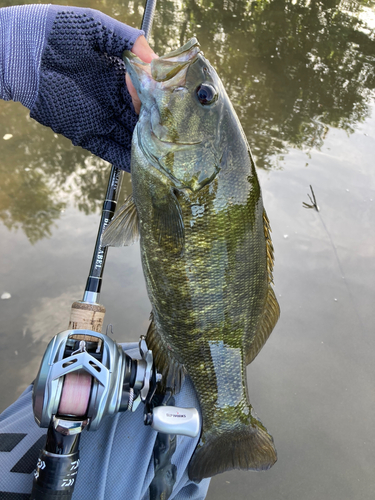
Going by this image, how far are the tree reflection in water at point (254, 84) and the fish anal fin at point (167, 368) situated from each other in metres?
1.79

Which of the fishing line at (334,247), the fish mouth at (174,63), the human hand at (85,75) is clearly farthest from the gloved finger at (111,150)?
the fishing line at (334,247)

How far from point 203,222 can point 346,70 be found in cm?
568

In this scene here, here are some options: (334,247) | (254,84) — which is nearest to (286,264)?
(334,247)

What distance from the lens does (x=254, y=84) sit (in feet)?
16.2

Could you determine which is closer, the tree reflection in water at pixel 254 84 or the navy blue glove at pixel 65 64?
the navy blue glove at pixel 65 64

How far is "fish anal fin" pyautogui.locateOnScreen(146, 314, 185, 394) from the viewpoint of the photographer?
143 centimetres

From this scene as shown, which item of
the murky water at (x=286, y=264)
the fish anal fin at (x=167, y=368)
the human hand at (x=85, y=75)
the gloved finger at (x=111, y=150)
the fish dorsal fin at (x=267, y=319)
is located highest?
the human hand at (x=85, y=75)

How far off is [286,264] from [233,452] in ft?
5.92

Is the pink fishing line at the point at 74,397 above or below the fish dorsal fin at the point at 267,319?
below

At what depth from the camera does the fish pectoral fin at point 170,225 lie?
1276 millimetres

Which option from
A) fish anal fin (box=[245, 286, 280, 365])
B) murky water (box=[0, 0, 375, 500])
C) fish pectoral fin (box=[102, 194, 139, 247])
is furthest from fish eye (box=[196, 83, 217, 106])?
murky water (box=[0, 0, 375, 500])

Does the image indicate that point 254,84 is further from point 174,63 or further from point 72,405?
point 72,405

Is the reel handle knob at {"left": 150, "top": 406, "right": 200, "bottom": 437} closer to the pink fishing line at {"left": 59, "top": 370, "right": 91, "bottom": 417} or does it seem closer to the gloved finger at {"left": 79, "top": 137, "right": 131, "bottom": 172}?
the pink fishing line at {"left": 59, "top": 370, "right": 91, "bottom": 417}

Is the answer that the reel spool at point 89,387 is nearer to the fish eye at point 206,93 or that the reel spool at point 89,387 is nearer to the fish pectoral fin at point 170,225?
the fish pectoral fin at point 170,225
